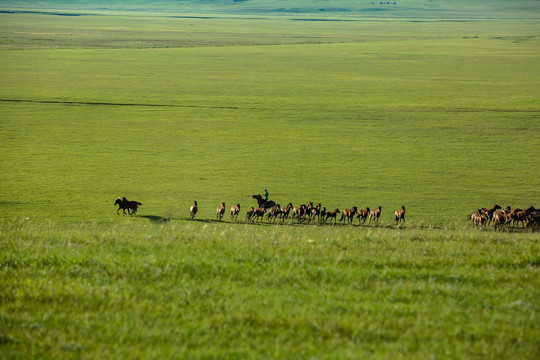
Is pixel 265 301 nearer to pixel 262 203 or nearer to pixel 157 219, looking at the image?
Result: pixel 157 219

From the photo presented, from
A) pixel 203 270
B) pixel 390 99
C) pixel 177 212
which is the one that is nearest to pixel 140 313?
pixel 203 270

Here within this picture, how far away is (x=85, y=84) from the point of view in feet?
241

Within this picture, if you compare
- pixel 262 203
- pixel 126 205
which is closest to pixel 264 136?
pixel 262 203

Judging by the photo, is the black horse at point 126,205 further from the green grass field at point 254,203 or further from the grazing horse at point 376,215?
the grazing horse at point 376,215

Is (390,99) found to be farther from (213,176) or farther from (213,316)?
(213,316)

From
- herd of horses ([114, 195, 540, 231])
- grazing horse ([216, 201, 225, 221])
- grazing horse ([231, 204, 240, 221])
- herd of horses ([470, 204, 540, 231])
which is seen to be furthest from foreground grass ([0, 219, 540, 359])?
grazing horse ([231, 204, 240, 221])

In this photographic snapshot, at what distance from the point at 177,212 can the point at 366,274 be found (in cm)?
1588

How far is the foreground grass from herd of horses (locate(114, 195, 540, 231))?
10.2m

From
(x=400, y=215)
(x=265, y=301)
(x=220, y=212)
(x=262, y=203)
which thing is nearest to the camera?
(x=265, y=301)

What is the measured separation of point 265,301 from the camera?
9.49 metres

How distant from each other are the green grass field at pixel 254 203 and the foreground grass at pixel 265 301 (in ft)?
0.12

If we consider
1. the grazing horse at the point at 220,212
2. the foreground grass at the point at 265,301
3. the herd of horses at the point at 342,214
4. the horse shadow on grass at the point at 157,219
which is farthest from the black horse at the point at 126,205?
the foreground grass at the point at 265,301

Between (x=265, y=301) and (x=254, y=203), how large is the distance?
61.0 feet

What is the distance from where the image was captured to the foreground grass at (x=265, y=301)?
8.05 m
